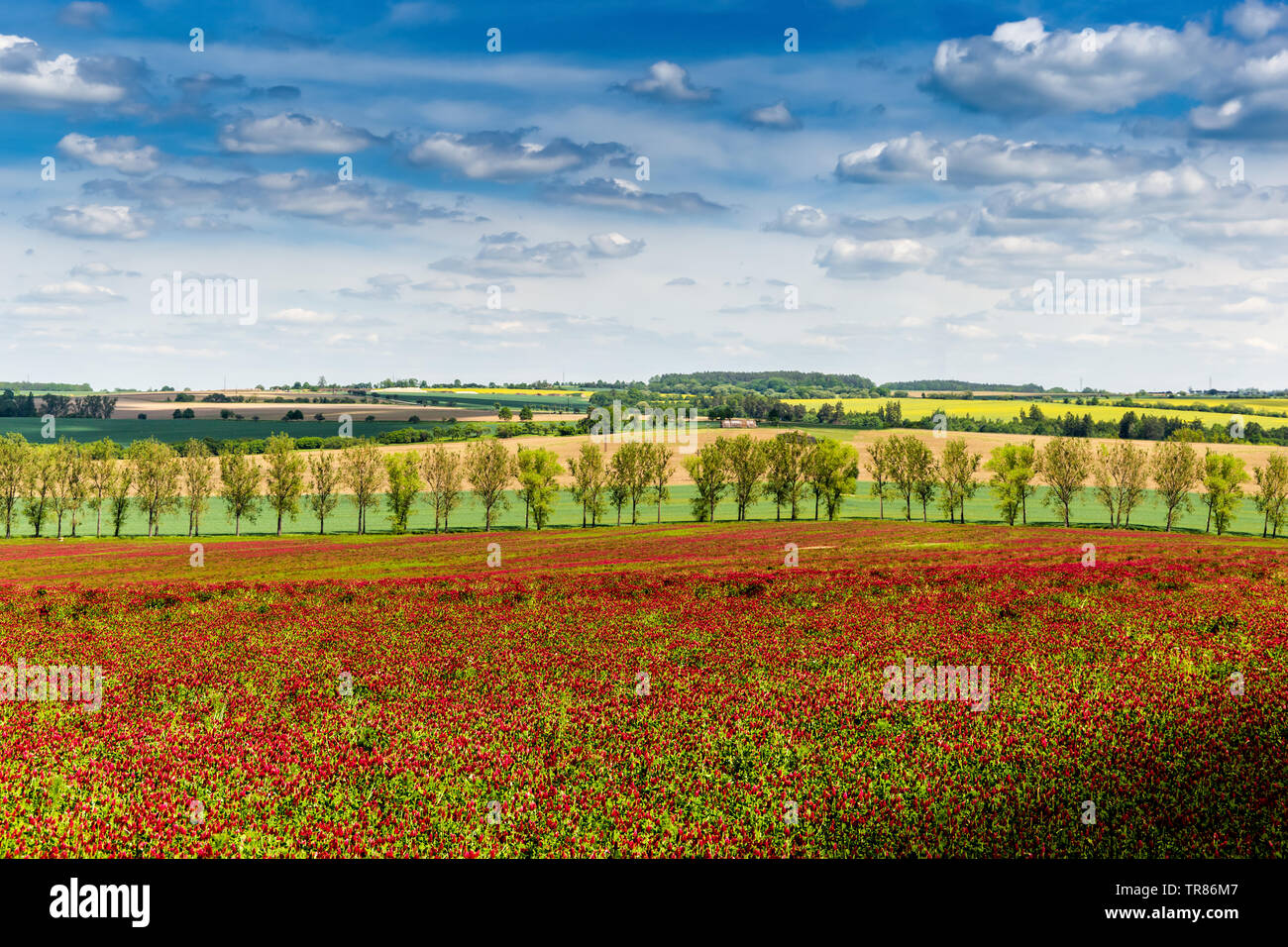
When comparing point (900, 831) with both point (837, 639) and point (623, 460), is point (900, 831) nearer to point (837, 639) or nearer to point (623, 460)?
point (837, 639)

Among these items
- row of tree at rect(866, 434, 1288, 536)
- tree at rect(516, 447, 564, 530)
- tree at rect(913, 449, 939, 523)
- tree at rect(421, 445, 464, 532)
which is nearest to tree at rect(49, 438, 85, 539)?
tree at rect(421, 445, 464, 532)

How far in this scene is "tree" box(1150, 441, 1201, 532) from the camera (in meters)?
101

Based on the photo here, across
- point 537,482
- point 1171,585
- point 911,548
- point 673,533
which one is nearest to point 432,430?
point 537,482

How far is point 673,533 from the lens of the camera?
228ft

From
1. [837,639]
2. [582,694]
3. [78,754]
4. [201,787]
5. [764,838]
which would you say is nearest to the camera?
[764,838]

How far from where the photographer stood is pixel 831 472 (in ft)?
353

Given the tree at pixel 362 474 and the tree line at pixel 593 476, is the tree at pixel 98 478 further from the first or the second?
the tree at pixel 362 474

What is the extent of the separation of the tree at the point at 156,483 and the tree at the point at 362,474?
21.8 metres

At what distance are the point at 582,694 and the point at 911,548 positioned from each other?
1434 inches

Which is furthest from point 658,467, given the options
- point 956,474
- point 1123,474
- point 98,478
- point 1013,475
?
point 98,478

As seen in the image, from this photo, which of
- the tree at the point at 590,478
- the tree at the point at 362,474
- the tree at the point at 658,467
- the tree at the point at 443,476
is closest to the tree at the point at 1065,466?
the tree at the point at 658,467

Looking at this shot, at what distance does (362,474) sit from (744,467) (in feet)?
172

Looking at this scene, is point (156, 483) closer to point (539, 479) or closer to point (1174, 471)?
point (539, 479)

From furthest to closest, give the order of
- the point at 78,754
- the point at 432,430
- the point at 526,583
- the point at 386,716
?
the point at 432,430 < the point at 526,583 < the point at 386,716 < the point at 78,754
